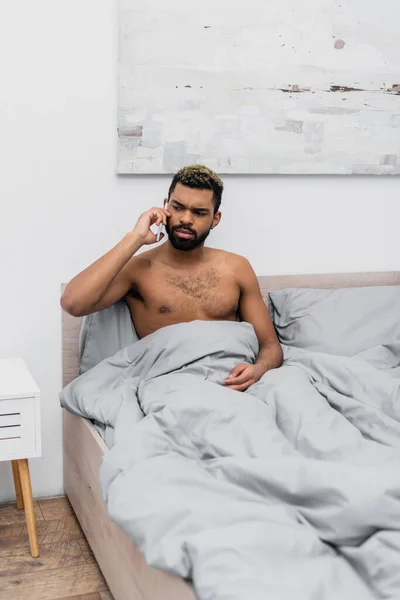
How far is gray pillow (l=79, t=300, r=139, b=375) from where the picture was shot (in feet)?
6.93

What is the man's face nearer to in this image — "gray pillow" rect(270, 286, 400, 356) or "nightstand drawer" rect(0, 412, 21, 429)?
"gray pillow" rect(270, 286, 400, 356)

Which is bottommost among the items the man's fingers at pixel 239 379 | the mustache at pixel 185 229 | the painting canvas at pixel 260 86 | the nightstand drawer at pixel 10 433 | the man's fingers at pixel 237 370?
the nightstand drawer at pixel 10 433

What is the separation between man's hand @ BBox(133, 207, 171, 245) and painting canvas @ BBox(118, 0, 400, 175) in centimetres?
21

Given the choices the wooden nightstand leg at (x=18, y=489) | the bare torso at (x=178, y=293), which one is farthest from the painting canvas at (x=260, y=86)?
the wooden nightstand leg at (x=18, y=489)

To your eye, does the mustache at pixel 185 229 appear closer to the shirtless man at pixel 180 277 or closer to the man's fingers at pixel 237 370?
the shirtless man at pixel 180 277

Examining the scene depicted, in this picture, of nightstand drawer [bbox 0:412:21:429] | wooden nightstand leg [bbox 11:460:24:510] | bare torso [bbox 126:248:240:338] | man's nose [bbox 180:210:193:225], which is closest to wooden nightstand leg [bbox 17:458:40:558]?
nightstand drawer [bbox 0:412:21:429]

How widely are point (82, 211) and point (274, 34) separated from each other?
82 cm

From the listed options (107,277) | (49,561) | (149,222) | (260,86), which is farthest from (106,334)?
(260,86)

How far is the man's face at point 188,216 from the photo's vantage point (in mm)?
2035

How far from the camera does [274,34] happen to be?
87.2 inches

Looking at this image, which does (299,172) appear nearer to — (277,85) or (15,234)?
(277,85)

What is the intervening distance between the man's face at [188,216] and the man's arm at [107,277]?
38mm

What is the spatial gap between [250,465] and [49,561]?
0.86 m

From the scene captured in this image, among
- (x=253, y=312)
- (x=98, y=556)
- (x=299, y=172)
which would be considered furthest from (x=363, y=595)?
(x=299, y=172)
